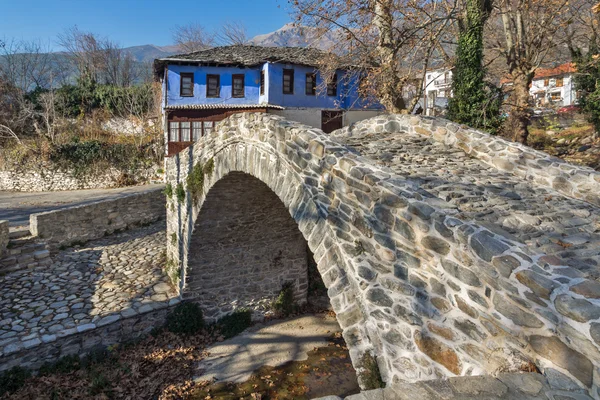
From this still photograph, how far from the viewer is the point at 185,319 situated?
843cm

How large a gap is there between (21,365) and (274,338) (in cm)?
515

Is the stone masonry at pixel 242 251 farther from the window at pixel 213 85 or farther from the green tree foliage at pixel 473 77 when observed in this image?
the window at pixel 213 85

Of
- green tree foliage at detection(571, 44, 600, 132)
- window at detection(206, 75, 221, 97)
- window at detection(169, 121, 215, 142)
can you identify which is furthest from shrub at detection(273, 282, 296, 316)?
green tree foliage at detection(571, 44, 600, 132)

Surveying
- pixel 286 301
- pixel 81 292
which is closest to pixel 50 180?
pixel 81 292

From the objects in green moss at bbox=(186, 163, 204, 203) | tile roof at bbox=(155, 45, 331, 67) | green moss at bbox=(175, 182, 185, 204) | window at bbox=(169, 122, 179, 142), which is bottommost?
green moss at bbox=(175, 182, 185, 204)

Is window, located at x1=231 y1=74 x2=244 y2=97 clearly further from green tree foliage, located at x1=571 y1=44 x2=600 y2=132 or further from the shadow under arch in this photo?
green tree foliage, located at x1=571 y1=44 x2=600 y2=132

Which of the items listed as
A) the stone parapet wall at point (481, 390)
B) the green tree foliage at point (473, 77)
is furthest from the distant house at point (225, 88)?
the stone parapet wall at point (481, 390)

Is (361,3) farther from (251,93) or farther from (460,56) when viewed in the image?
(251,93)

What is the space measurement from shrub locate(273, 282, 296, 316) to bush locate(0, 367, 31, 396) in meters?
5.50

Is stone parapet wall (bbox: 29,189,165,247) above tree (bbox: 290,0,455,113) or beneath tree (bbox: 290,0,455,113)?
beneath

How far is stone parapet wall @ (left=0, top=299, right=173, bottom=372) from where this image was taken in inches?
252

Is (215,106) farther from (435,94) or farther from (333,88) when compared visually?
(435,94)

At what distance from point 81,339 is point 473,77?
12144 mm

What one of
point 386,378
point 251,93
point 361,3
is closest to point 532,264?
point 386,378
